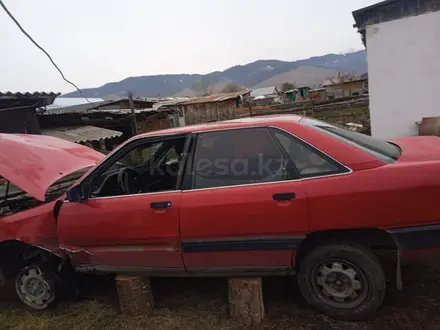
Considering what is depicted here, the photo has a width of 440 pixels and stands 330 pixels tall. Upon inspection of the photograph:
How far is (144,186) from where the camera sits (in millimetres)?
3562

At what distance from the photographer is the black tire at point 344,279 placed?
255 cm

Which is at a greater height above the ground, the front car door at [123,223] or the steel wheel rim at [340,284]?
the front car door at [123,223]

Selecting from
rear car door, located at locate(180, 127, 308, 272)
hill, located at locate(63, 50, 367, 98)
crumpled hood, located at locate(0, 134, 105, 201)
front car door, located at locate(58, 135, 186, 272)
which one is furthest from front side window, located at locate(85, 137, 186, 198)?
hill, located at locate(63, 50, 367, 98)

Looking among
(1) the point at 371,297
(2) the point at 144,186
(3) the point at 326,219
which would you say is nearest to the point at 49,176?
(2) the point at 144,186

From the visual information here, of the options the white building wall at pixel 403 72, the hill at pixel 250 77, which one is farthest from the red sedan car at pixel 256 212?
the hill at pixel 250 77

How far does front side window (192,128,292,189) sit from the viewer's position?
2711mm

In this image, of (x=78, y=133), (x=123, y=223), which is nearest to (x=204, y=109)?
(x=78, y=133)

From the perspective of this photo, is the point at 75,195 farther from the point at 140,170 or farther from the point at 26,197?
the point at 26,197

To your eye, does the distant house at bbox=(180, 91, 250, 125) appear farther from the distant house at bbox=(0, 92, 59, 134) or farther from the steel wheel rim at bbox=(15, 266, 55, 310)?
the steel wheel rim at bbox=(15, 266, 55, 310)

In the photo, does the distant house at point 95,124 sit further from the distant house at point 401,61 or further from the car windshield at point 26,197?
the distant house at point 401,61

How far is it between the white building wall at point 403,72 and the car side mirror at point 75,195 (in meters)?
8.23

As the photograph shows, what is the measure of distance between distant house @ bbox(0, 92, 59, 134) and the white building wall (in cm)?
872

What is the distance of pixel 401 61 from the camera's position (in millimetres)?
8477

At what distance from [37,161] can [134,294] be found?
5.58 ft
